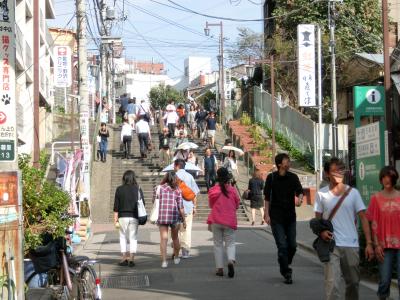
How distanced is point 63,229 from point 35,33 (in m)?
15.3

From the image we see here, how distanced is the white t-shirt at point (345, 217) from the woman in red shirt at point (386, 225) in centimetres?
27

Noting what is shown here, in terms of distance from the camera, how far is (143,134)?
30.5m

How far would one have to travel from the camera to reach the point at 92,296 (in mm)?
8727

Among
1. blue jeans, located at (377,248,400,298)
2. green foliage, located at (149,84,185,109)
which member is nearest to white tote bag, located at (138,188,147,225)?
blue jeans, located at (377,248,400,298)

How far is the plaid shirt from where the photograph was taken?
1319 cm

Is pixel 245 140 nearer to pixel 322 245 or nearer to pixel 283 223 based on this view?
pixel 283 223

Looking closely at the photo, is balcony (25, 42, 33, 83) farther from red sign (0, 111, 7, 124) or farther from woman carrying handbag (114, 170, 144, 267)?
red sign (0, 111, 7, 124)

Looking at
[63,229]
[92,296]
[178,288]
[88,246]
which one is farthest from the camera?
[88,246]

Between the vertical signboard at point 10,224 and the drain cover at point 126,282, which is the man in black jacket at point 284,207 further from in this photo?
the vertical signboard at point 10,224

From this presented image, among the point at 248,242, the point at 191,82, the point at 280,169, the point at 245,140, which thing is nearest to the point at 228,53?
the point at 245,140

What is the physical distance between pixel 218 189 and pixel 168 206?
55.9 inches

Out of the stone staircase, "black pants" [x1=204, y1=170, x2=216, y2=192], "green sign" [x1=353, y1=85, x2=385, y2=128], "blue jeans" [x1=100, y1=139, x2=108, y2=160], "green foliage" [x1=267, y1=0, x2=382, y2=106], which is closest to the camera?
"green sign" [x1=353, y1=85, x2=385, y2=128]

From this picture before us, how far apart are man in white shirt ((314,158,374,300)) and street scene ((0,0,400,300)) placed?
0.6 inches

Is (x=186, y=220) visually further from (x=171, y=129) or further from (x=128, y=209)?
(x=171, y=129)
